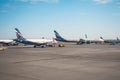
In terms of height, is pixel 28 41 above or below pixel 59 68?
above

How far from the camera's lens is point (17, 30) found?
7412 cm

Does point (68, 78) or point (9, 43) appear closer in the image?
point (68, 78)

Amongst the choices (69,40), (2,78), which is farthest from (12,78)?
(69,40)

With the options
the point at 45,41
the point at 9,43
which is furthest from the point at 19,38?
the point at 9,43

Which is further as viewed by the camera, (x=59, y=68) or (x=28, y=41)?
(x=28, y=41)

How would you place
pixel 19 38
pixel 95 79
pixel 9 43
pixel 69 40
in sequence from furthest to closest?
pixel 69 40
pixel 9 43
pixel 19 38
pixel 95 79

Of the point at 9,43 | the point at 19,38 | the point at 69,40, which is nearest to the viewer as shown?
the point at 19,38

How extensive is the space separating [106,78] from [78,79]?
2.08 meters

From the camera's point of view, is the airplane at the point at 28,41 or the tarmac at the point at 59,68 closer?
the tarmac at the point at 59,68

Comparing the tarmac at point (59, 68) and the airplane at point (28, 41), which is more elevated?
the airplane at point (28, 41)

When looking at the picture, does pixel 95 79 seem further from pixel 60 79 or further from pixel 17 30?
pixel 17 30

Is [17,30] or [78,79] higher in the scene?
[17,30]

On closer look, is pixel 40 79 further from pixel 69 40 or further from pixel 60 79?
pixel 69 40

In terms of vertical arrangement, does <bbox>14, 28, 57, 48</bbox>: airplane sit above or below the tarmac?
above
